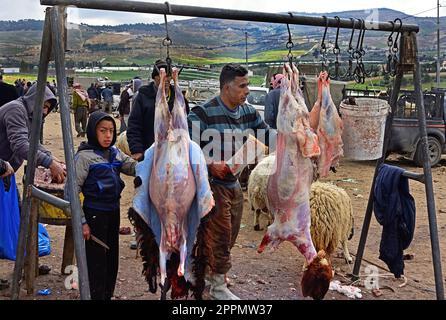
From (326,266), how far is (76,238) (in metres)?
1.88

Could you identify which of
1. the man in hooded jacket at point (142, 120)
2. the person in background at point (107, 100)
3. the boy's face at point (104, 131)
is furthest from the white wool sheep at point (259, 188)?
the person in background at point (107, 100)

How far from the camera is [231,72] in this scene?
415cm

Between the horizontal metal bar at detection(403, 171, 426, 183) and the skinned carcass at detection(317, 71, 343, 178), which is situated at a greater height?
the skinned carcass at detection(317, 71, 343, 178)

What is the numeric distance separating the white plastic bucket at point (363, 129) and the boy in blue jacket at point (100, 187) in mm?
1773

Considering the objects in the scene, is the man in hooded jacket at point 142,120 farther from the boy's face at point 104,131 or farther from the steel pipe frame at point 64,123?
the steel pipe frame at point 64,123

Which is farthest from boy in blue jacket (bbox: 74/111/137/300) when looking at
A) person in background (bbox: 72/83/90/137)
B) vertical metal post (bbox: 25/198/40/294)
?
person in background (bbox: 72/83/90/137)

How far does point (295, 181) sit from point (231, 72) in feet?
3.21

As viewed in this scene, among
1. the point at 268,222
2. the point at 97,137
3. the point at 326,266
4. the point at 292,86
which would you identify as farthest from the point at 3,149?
the point at 268,222

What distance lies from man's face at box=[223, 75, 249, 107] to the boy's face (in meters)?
0.94

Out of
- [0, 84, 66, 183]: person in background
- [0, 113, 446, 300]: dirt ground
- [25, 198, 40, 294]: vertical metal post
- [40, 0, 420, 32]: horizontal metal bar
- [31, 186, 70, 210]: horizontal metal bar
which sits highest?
[40, 0, 420, 32]: horizontal metal bar

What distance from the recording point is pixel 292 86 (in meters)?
3.96

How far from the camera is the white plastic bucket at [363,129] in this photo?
4.31m

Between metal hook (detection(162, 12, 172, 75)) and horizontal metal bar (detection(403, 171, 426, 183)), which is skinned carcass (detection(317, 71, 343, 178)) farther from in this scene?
metal hook (detection(162, 12, 172, 75))

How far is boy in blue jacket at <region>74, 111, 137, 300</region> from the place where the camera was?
13.3ft
